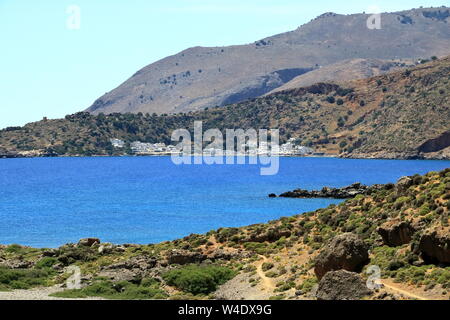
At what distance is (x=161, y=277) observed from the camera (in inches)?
1657

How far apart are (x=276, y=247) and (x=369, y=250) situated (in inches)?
402

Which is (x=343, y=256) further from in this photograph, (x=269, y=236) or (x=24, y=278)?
(x=24, y=278)

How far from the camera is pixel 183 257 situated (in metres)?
46.0

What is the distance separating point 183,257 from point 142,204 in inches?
2978

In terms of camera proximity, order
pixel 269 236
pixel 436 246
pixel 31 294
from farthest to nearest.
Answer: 1. pixel 269 236
2. pixel 31 294
3. pixel 436 246

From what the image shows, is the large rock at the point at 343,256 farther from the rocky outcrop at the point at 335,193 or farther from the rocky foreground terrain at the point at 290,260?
the rocky outcrop at the point at 335,193

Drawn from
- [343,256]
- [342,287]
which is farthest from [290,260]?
[342,287]

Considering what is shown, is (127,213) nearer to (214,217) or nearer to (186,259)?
(214,217)

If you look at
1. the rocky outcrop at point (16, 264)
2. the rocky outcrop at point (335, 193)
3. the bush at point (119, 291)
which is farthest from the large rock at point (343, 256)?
the rocky outcrop at point (335, 193)

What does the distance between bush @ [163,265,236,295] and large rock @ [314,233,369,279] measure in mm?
6927

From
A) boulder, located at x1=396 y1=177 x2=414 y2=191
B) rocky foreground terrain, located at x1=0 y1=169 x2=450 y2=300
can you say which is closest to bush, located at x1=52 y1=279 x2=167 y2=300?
rocky foreground terrain, located at x1=0 y1=169 x2=450 y2=300

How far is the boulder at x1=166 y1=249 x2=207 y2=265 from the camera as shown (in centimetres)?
4581

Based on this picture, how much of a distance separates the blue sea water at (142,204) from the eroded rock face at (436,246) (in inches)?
1785

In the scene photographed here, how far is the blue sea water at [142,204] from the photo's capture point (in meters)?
85.9
